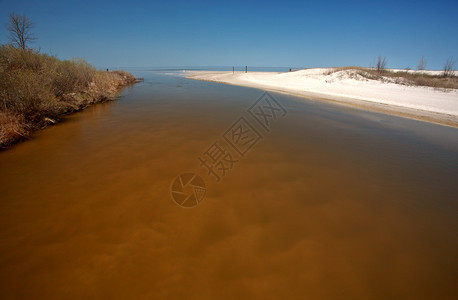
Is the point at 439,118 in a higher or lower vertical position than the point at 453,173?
higher

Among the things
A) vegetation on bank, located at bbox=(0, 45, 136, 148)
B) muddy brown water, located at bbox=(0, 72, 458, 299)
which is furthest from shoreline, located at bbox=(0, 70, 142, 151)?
muddy brown water, located at bbox=(0, 72, 458, 299)

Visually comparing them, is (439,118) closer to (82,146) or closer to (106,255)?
(106,255)

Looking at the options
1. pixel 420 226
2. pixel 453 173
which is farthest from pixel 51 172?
pixel 453 173

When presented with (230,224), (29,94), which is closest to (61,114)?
(29,94)

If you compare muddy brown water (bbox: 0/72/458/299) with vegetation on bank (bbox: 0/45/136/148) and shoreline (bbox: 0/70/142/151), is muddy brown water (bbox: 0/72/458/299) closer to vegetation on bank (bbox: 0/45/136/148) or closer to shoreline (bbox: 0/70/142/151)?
shoreline (bbox: 0/70/142/151)

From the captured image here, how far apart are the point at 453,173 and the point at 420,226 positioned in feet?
7.21

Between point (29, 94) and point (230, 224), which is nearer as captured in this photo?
point (230, 224)

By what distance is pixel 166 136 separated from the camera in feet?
15.2

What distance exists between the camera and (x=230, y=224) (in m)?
2.09

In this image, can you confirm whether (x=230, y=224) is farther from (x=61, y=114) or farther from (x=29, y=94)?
(x=61, y=114)

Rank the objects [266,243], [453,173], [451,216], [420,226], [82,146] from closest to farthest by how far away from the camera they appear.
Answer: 1. [266,243]
2. [420,226]
3. [451,216]
4. [453,173]
5. [82,146]

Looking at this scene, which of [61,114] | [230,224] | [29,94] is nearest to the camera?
[230,224]

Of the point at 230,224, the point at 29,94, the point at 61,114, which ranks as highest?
the point at 29,94

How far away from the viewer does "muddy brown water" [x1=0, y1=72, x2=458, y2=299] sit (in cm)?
152
